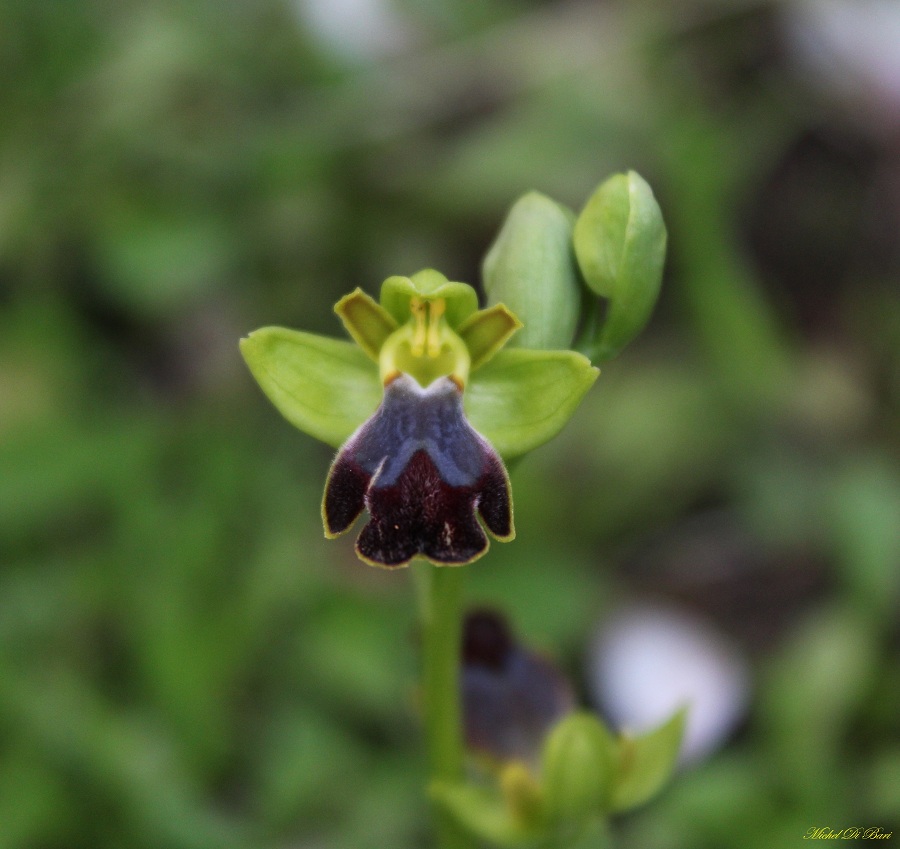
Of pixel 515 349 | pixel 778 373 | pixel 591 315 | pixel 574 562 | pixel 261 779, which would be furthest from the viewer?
pixel 778 373

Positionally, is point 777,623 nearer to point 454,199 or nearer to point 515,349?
point 454,199

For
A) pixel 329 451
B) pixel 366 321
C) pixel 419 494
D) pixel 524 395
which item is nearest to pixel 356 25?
pixel 329 451

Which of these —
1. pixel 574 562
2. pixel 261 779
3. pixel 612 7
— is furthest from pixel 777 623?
pixel 612 7

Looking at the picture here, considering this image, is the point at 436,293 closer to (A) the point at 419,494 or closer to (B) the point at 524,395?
(B) the point at 524,395

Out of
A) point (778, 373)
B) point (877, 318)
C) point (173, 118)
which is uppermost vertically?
point (173, 118)

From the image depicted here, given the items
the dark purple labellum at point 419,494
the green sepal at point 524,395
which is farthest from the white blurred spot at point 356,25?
the dark purple labellum at point 419,494
